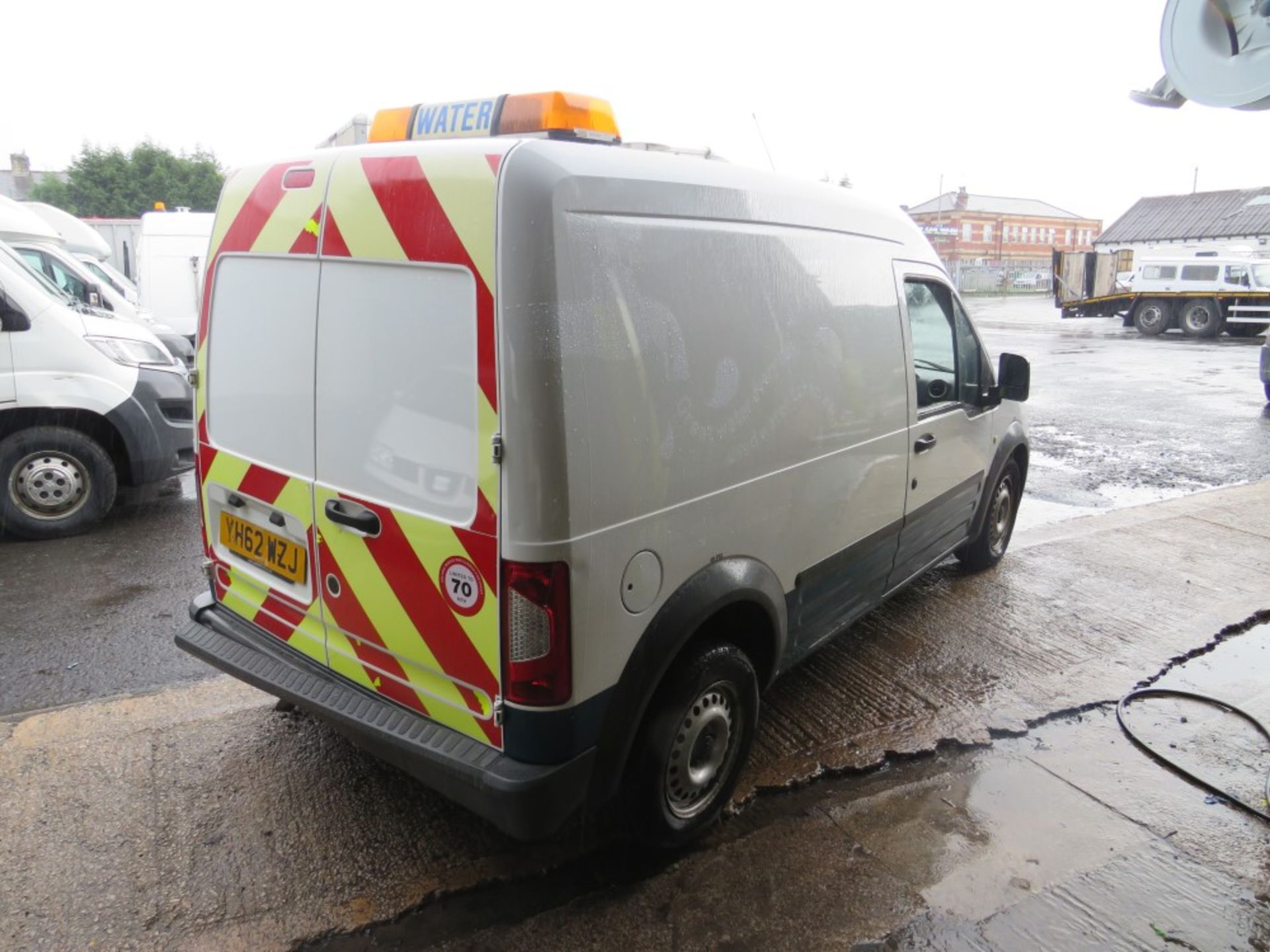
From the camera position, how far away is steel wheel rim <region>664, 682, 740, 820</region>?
276cm

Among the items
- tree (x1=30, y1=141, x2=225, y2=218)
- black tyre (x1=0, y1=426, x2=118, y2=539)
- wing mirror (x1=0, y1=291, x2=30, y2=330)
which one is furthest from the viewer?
tree (x1=30, y1=141, x2=225, y2=218)

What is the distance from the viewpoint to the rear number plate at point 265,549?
2.82 meters

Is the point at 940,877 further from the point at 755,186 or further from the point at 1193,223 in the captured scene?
the point at 1193,223

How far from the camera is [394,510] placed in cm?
244

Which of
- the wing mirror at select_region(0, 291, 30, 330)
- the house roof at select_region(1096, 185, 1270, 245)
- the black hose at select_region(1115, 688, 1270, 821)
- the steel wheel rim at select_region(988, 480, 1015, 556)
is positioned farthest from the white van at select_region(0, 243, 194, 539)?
the house roof at select_region(1096, 185, 1270, 245)

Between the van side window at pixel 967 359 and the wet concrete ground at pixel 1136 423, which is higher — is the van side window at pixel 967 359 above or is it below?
above

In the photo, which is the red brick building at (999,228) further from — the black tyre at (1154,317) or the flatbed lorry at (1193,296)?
the black tyre at (1154,317)

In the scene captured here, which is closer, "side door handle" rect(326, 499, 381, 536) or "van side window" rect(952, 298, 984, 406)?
"side door handle" rect(326, 499, 381, 536)

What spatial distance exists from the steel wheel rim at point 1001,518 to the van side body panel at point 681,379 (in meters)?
2.14

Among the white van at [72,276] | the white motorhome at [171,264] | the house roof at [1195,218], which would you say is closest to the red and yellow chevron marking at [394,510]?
the white van at [72,276]

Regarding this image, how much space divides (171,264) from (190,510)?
25.3ft

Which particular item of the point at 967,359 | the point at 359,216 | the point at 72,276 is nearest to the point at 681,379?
the point at 359,216

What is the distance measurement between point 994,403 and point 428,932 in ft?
12.3

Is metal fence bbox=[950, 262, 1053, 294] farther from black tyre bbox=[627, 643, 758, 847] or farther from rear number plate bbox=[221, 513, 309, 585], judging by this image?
rear number plate bbox=[221, 513, 309, 585]
